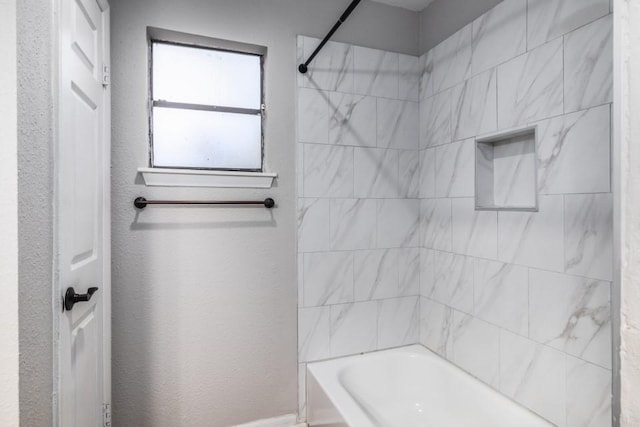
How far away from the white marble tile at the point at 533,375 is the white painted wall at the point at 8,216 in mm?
1838

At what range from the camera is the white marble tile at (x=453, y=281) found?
1.90m

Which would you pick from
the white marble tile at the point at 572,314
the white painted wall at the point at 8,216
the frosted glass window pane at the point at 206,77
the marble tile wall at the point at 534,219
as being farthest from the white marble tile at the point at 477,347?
the white painted wall at the point at 8,216

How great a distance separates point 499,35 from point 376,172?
0.96 metres

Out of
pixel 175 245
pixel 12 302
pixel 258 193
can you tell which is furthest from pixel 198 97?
pixel 12 302

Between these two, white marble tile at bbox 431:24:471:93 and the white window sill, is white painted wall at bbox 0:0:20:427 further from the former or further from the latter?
white marble tile at bbox 431:24:471:93

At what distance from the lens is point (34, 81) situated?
887mm

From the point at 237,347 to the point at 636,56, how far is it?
6.37 feet

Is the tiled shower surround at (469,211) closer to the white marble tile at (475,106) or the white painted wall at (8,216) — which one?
the white marble tile at (475,106)

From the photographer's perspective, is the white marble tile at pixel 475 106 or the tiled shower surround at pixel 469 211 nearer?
the tiled shower surround at pixel 469 211

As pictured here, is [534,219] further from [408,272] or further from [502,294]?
[408,272]

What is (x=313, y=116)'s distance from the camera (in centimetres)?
203

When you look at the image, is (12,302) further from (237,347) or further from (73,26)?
(237,347)

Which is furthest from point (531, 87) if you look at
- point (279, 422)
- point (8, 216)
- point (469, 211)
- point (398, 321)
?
point (279, 422)

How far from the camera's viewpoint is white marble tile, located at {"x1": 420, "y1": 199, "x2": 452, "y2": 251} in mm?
2051
